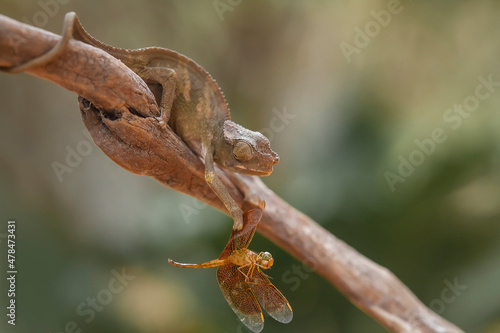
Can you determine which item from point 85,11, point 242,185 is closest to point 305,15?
point 85,11

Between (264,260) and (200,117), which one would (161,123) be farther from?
(264,260)

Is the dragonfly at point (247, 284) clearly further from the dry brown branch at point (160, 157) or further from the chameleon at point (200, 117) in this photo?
the dry brown branch at point (160, 157)

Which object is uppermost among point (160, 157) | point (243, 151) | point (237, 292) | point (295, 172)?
point (243, 151)

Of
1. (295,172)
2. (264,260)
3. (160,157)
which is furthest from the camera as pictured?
(295,172)

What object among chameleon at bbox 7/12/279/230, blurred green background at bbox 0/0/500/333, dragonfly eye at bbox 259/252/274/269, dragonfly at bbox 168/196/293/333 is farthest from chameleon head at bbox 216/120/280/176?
blurred green background at bbox 0/0/500/333

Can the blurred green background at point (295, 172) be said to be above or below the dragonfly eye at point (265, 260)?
below

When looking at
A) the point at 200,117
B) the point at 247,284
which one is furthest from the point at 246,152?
the point at 247,284

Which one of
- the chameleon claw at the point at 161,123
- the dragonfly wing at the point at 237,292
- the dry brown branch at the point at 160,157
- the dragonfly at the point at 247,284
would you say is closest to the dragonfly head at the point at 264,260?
the dragonfly at the point at 247,284

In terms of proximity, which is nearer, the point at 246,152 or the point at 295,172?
the point at 246,152
